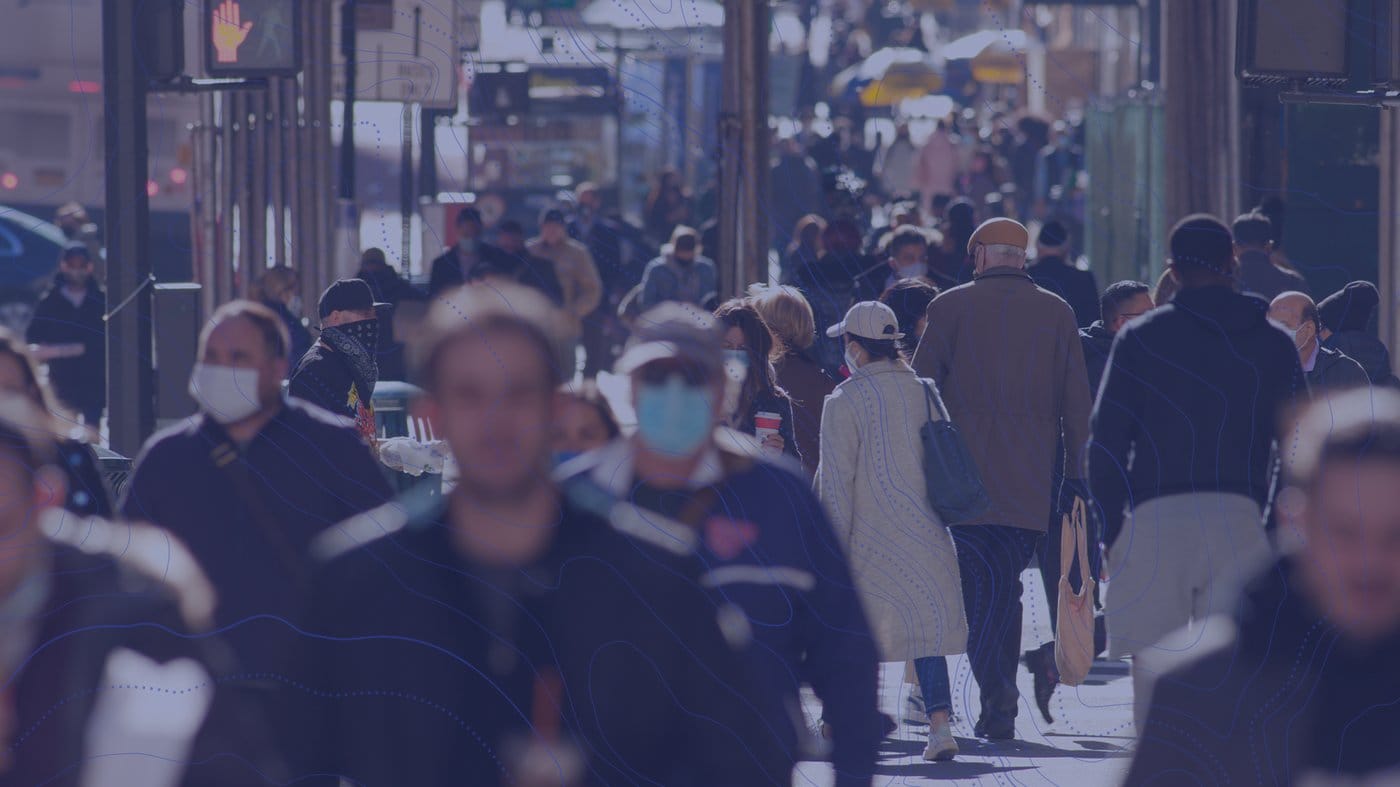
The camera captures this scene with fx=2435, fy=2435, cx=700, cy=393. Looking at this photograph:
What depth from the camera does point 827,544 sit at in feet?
12.6

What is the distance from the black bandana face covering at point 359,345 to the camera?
8094mm

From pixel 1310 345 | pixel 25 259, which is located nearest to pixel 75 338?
pixel 1310 345

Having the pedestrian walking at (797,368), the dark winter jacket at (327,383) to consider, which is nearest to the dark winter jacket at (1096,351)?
the pedestrian walking at (797,368)

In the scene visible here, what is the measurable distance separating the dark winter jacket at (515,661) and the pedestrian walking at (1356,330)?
21.1 feet

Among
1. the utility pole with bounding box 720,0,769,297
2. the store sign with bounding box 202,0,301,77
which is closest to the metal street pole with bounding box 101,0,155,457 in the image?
the store sign with bounding box 202,0,301,77

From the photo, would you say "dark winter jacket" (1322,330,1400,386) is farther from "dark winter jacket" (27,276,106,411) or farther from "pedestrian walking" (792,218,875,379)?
"dark winter jacket" (27,276,106,411)

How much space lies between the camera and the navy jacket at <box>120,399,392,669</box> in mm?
4809

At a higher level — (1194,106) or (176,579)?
(1194,106)

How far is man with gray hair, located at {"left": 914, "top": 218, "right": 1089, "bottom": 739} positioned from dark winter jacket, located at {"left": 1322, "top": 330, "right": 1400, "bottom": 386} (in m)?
1.69

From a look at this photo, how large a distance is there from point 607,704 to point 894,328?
14.0ft

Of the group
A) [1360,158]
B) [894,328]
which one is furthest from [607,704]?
[1360,158]

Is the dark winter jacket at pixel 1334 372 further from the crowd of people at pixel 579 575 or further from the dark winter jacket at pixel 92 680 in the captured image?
the dark winter jacket at pixel 92 680

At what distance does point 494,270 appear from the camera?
11.6 meters

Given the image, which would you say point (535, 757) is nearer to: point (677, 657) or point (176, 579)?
point (677, 657)
